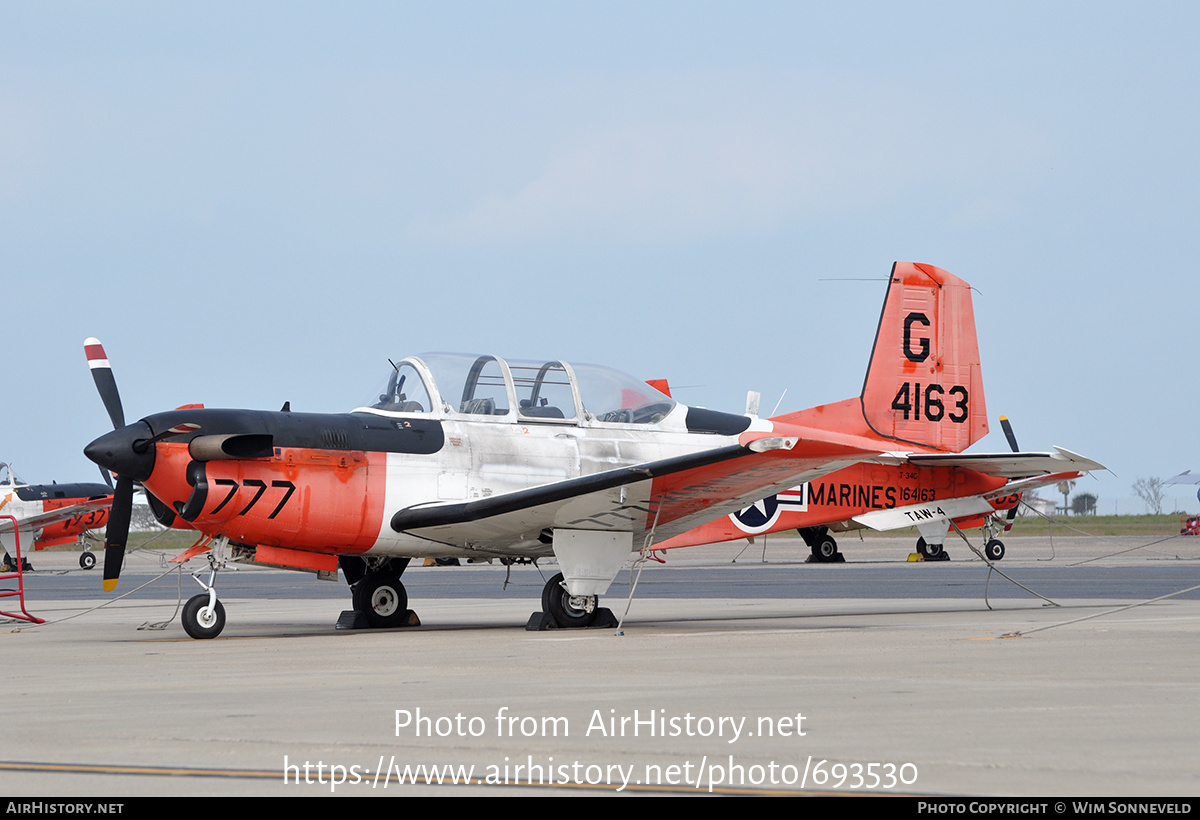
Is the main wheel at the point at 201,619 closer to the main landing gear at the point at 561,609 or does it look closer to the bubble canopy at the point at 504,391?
the bubble canopy at the point at 504,391

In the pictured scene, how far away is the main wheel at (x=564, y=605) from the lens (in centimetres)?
1217

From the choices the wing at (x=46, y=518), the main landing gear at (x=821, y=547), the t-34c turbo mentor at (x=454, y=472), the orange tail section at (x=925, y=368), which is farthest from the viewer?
the wing at (x=46, y=518)

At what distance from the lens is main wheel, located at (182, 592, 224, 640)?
38.0 ft

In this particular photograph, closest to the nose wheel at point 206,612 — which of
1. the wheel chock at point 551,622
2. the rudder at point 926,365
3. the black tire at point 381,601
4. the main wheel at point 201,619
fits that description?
the main wheel at point 201,619

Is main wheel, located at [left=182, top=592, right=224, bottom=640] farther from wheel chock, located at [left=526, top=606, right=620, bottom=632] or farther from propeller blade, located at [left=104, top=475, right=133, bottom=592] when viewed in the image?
wheel chock, located at [left=526, top=606, right=620, bottom=632]

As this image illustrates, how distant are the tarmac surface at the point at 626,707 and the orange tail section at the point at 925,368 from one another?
10.4ft

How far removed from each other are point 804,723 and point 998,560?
1168 inches

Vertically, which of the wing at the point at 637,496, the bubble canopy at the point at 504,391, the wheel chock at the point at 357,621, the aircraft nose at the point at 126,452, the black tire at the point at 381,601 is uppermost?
the bubble canopy at the point at 504,391

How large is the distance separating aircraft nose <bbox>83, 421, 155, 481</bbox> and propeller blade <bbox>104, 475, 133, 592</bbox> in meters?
0.71

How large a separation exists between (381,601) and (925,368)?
7.68 metres

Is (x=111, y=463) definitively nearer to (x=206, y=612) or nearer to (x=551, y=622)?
(x=206, y=612)

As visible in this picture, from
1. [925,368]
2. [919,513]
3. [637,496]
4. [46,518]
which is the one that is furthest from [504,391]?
[46,518]

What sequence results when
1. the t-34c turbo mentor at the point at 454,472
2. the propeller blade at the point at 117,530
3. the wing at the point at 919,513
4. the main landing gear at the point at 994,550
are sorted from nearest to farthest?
1. the t-34c turbo mentor at the point at 454,472
2. the propeller blade at the point at 117,530
3. the wing at the point at 919,513
4. the main landing gear at the point at 994,550
